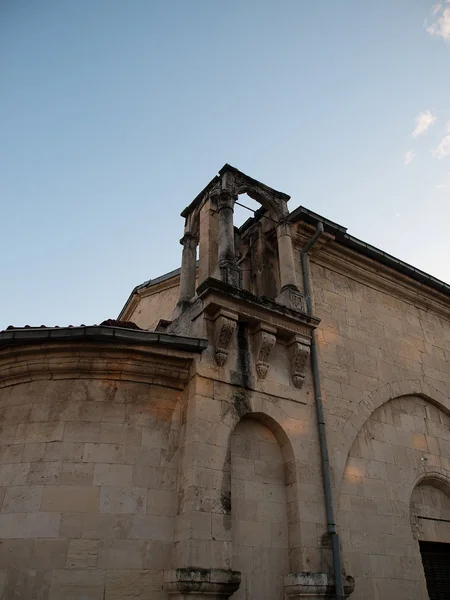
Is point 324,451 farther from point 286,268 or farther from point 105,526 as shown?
point 105,526

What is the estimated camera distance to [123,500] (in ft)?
19.6

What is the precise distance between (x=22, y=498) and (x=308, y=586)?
3668 millimetres

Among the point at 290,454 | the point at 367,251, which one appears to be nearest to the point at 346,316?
the point at 367,251

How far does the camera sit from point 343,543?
7047mm

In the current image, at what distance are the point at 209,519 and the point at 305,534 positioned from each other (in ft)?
5.01

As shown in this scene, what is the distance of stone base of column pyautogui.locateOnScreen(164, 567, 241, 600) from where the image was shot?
17.6ft

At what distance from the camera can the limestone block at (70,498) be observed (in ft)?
19.0

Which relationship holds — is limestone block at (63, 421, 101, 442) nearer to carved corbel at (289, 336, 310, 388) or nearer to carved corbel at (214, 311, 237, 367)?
carved corbel at (214, 311, 237, 367)

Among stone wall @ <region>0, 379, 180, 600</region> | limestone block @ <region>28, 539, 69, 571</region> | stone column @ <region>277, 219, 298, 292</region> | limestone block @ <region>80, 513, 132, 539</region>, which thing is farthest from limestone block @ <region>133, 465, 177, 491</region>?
stone column @ <region>277, 219, 298, 292</region>

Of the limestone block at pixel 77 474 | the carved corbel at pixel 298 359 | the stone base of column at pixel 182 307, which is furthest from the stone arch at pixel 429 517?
the limestone block at pixel 77 474

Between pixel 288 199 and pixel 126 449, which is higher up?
pixel 288 199

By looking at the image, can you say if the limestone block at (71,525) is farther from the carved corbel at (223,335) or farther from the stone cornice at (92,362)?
the carved corbel at (223,335)

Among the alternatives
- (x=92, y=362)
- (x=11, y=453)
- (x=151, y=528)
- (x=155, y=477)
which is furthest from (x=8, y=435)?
(x=151, y=528)

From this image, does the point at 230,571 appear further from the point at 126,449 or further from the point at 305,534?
the point at 126,449
